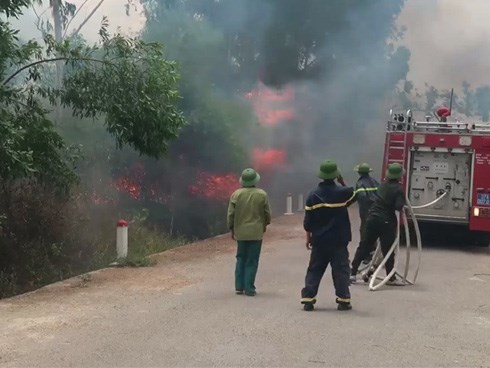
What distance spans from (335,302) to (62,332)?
308 centimetres

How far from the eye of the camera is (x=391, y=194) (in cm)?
832

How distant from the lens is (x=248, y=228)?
7508 millimetres

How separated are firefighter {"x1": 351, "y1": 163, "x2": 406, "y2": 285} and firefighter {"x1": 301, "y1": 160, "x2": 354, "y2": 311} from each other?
1.77 metres

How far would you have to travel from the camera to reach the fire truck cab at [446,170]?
1180 centimetres

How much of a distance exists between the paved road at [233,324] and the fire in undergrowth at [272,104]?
14.6 m

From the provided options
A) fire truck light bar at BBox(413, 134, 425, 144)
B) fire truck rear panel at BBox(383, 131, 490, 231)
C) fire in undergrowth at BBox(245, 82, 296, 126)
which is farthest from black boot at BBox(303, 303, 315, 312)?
fire in undergrowth at BBox(245, 82, 296, 126)

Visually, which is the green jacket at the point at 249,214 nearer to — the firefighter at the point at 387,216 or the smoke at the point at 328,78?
the firefighter at the point at 387,216

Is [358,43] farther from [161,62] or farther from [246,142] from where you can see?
[161,62]

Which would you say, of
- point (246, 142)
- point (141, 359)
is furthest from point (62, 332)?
point (246, 142)

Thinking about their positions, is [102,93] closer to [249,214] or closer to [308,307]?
[249,214]

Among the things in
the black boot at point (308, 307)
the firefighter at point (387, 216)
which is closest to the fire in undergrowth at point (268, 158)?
the firefighter at point (387, 216)

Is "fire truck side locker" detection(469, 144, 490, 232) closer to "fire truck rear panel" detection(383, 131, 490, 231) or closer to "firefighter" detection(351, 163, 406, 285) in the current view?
"fire truck rear panel" detection(383, 131, 490, 231)

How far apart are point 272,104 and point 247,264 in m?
17.3

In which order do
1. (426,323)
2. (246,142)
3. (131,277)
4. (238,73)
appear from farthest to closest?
(238,73) < (246,142) < (131,277) < (426,323)
